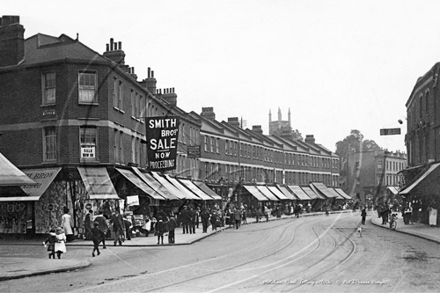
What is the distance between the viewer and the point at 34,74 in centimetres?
3353

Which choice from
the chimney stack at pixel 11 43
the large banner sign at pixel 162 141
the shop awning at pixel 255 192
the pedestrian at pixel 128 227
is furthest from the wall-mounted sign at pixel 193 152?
the shop awning at pixel 255 192

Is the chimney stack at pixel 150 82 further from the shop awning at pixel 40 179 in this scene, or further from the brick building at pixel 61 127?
the shop awning at pixel 40 179

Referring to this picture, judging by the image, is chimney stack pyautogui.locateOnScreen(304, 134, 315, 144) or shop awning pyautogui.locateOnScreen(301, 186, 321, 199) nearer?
shop awning pyautogui.locateOnScreen(301, 186, 321, 199)

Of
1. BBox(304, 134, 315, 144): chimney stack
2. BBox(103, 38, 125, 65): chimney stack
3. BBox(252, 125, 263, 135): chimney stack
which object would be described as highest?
BBox(103, 38, 125, 65): chimney stack

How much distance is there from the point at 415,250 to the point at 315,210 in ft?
217

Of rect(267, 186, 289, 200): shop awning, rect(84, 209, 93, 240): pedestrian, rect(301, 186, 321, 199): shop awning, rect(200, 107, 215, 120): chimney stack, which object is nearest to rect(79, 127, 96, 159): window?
rect(84, 209, 93, 240): pedestrian

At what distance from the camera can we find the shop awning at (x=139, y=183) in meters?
34.0

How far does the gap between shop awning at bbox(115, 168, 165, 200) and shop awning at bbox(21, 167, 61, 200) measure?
3649 millimetres

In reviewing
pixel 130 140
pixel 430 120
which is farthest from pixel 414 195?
pixel 130 140

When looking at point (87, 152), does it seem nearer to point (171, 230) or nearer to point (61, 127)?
point (61, 127)

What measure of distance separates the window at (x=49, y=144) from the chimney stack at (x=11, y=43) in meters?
4.37

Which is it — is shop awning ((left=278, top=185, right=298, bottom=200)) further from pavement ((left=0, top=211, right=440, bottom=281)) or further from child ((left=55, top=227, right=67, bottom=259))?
child ((left=55, top=227, right=67, bottom=259))

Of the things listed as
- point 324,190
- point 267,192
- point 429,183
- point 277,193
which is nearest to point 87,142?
point 429,183

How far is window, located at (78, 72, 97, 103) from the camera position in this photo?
33.1 metres
